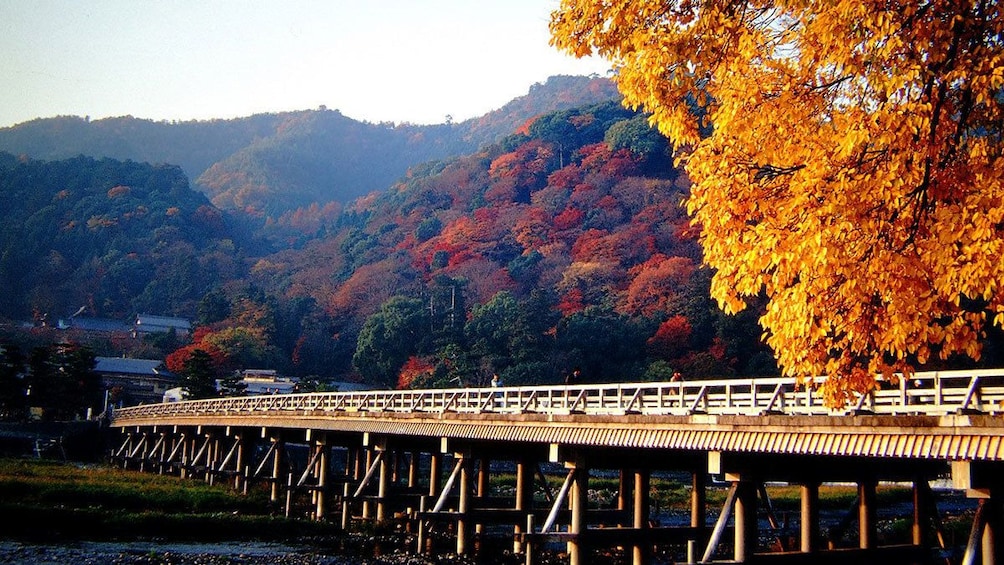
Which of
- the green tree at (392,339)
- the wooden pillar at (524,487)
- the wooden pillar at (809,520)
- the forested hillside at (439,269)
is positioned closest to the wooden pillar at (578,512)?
the wooden pillar at (809,520)

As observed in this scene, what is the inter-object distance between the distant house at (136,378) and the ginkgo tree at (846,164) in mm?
64392

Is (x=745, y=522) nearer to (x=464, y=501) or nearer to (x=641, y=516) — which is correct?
(x=641, y=516)

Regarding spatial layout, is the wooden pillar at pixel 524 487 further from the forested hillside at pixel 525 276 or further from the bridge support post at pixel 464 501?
the forested hillside at pixel 525 276

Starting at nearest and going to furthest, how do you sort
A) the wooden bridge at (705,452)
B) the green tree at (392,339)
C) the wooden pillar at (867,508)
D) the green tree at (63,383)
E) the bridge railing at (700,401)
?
the wooden bridge at (705,452)
the bridge railing at (700,401)
the wooden pillar at (867,508)
the green tree at (63,383)
the green tree at (392,339)

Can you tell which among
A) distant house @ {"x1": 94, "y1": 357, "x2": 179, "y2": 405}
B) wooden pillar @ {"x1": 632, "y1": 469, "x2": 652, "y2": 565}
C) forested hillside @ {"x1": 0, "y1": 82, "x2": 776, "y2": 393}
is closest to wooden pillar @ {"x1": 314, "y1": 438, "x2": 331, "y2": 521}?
wooden pillar @ {"x1": 632, "y1": 469, "x2": 652, "y2": 565}

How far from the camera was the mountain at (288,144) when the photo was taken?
146 m

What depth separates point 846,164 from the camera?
7.22 m

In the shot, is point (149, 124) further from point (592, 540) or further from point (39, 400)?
point (592, 540)

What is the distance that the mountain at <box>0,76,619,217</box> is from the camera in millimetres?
146500

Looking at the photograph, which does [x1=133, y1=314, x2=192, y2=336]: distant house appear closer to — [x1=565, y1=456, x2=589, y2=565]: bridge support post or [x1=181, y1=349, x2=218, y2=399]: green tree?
[x1=181, y1=349, x2=218, y2=399]: green tree

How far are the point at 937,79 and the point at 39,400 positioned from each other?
2307 inches

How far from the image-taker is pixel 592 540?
1664cm

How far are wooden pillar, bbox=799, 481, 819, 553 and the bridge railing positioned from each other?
150 centimetres

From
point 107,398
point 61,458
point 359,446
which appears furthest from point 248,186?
point 359,446
